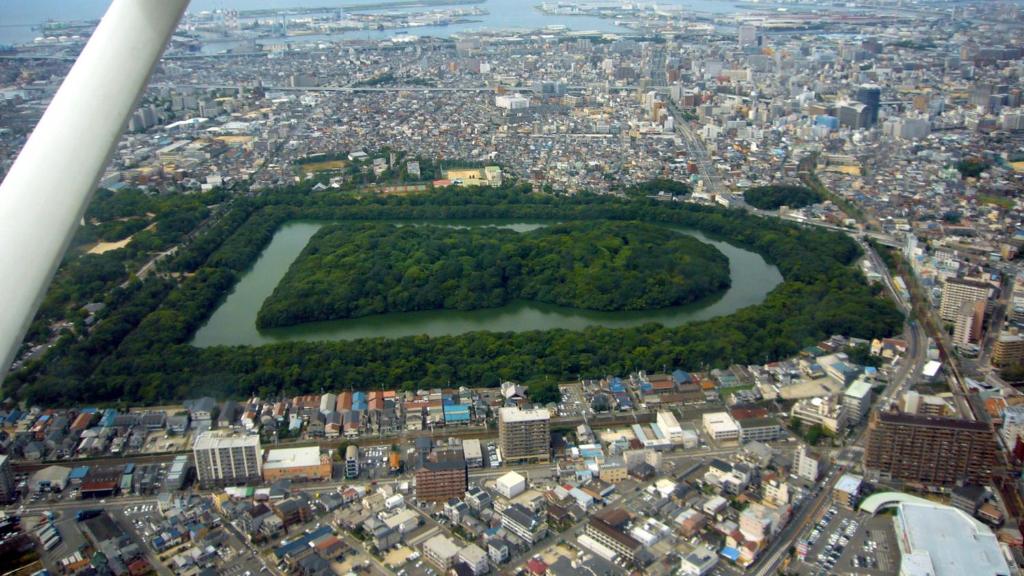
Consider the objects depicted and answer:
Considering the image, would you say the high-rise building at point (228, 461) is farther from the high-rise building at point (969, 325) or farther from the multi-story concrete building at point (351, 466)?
the high-rise building at point (969, 325)

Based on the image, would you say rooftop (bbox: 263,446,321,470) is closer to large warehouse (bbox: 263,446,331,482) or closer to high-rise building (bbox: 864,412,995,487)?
large warehouse (bbox: 263,446,331,482)

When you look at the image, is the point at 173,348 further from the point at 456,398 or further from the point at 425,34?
the point at 425,34

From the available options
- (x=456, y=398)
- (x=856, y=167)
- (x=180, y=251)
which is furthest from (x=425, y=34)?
(x=456, y=398)

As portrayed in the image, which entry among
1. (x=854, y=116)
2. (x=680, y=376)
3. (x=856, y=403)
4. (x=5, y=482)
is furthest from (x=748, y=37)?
(x=5, y=482)

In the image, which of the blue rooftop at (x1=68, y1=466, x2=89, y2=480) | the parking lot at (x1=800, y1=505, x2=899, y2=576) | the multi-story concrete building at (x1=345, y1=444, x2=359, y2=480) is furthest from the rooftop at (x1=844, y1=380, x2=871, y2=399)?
the blue rooftop at (x1=68, y1=466, x2=89, y2=480)

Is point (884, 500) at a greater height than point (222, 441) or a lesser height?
lesser

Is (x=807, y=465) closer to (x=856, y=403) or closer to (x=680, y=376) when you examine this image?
(x=856, y=403)
